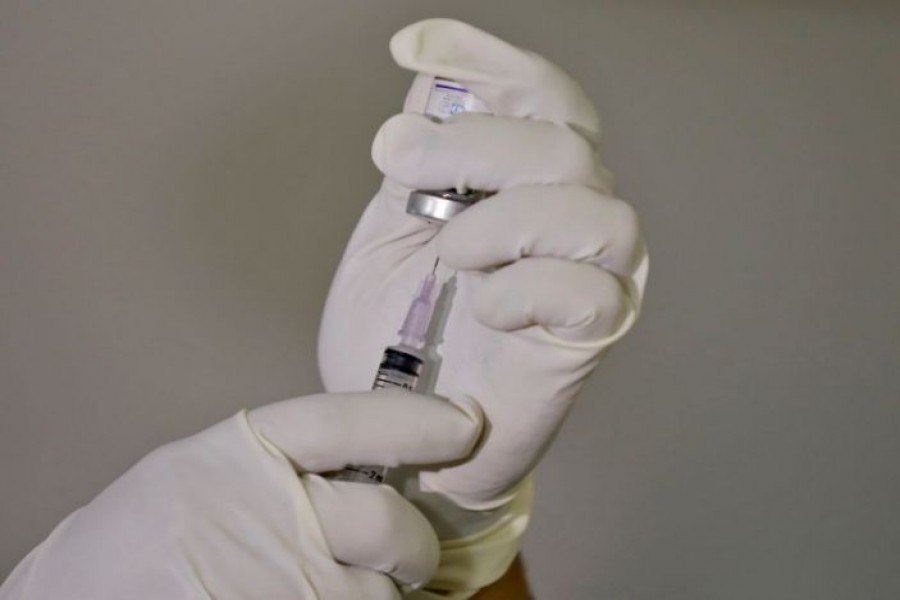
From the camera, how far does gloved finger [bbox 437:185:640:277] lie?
2.01 ft

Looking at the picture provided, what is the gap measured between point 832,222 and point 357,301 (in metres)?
0.59

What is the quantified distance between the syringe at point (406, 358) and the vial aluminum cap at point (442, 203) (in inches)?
3.1

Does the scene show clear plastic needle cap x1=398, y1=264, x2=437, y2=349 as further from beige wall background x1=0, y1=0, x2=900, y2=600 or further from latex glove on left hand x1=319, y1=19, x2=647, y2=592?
beige wall background x1=0, y1=0, x2=900, y2=600

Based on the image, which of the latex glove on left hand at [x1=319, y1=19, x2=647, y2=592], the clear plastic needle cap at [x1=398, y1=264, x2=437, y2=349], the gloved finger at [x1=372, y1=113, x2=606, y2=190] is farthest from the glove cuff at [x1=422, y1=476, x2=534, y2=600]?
the gloved finger at [x1=372, y1=113, x2=606, y2=190]

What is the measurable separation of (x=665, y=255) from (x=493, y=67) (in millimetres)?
451

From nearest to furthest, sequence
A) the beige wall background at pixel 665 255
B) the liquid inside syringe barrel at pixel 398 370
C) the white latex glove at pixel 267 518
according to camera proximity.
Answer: the white latex glove at pixel 267 518 → the liquid inside syringe barrel at pixel 398 370 → the beige wall background at pixel 665 255

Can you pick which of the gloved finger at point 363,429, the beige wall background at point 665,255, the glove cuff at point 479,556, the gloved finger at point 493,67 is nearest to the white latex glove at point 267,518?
the gloved finger at point 363,429

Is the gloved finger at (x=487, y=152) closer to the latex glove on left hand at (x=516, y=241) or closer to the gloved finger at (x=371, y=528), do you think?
the latex glove on left hand at (x=516, y=241)

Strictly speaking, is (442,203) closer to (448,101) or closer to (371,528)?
(448,101)

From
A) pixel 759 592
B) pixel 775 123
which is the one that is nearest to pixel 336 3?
pixel 775 123

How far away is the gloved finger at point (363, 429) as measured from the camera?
0.64 meters

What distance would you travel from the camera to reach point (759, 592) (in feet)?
3.42

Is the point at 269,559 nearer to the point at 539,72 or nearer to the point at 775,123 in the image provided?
the point at 539,72

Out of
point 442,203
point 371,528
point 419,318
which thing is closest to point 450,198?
point 442,203
